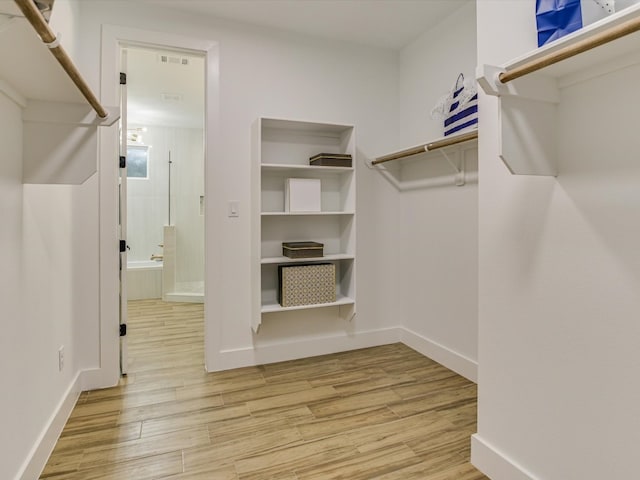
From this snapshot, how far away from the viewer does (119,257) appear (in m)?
2.53

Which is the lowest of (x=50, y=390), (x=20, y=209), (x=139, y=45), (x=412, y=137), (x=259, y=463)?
(x=259, y=463)

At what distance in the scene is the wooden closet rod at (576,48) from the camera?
849 millimetres

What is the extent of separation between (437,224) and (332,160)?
0.94 m

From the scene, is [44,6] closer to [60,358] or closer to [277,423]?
[60,358]

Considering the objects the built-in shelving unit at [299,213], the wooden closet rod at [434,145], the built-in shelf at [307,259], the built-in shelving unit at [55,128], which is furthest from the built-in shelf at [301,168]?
the built-in shelving unit at [55,128]

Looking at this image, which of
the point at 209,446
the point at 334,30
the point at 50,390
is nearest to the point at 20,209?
the point at 50,390

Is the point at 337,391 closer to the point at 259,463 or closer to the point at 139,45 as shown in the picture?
the point at 259,463

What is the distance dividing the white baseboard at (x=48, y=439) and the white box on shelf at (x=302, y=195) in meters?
1.75

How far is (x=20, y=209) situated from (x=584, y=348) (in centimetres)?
212

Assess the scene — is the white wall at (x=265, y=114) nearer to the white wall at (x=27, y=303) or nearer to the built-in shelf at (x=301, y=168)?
the built-in shelf at (x=301, y=168)

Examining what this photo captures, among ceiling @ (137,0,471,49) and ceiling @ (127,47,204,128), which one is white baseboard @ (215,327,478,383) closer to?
ceiling @ (127,47,204,128)

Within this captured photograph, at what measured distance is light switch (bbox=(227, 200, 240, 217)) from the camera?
108 inches

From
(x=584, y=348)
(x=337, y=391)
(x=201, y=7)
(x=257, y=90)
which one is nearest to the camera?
(x=584, y=348)

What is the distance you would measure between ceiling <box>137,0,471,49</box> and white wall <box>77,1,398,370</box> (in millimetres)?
87
